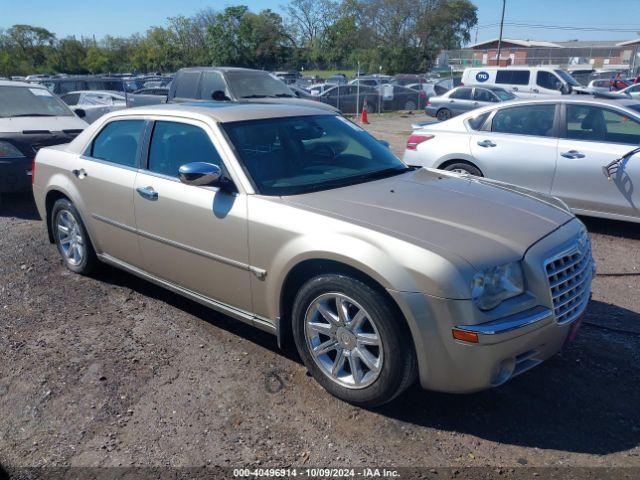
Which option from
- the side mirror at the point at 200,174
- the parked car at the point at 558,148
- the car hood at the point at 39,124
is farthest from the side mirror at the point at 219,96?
the side mirror at the point at 200,174

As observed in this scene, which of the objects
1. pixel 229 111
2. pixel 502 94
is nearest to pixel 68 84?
pixel 502 94

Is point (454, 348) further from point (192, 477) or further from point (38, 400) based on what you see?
point (38, 400)

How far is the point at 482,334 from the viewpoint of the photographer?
2744 millimetres

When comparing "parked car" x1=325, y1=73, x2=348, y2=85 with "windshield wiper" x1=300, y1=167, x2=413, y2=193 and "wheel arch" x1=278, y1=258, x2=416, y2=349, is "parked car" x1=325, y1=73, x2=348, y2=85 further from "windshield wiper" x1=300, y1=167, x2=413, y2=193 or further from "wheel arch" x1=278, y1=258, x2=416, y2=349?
"wheel arch" x1=278, y1=258, x2=416, y2=349

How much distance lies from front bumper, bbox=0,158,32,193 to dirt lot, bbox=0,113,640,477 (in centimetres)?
346

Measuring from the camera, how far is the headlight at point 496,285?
2805 mm

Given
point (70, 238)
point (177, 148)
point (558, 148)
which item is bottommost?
point (70, 238)

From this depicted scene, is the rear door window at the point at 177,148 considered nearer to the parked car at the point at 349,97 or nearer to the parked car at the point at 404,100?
the parked car at the point at 349,97

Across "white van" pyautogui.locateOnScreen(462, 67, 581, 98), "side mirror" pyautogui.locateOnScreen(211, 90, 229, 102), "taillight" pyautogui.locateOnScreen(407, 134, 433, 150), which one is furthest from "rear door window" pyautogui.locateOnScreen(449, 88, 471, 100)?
"taillight" pyautogui.locateOnScreen(407, 134, 433, 150)

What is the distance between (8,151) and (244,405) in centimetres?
600

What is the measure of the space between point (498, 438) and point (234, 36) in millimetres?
55826

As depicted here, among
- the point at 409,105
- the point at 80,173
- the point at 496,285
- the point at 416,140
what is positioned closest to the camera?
the point at 496,285

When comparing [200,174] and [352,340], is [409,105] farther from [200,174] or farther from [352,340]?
[352,340]

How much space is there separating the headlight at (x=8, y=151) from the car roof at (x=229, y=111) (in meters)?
3.63
